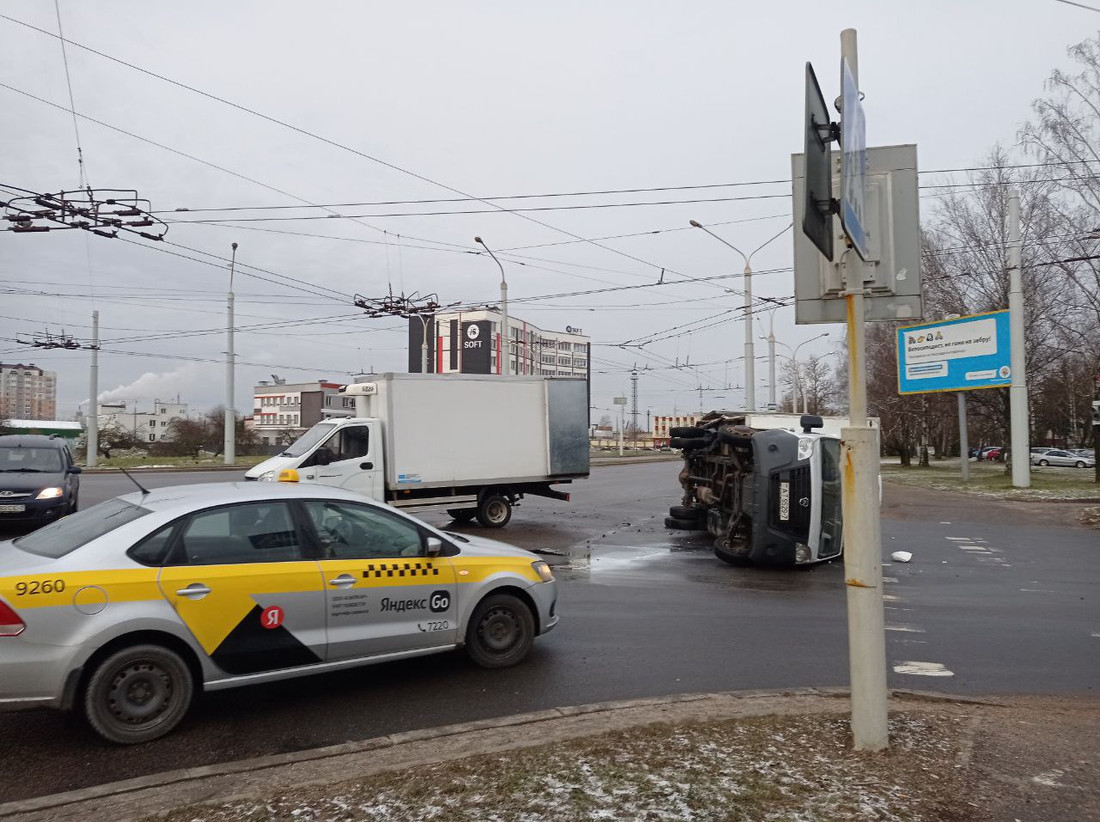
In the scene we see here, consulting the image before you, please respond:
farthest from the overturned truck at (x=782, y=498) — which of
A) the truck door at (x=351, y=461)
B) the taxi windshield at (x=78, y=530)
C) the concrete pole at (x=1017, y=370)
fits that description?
the concrete pole at (x=1017, y=370)

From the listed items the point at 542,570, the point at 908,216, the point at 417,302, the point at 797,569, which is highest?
the point at 417,302

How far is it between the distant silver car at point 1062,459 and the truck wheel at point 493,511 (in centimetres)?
4912

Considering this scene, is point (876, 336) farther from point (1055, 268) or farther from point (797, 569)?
point (797, 569)

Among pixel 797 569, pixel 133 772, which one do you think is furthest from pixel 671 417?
pixel 133 772

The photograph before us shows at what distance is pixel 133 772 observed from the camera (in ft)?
14.4

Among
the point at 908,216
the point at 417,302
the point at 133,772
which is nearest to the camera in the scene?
the point at 133,772

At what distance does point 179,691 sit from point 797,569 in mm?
8879

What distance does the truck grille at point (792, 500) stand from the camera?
11.0 metres

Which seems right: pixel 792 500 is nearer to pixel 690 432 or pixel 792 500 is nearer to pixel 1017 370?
pixel 690 432

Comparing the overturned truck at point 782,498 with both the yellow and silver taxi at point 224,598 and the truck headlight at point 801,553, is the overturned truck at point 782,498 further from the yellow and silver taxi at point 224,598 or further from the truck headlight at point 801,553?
the yellow and silver taxi at point 224,598

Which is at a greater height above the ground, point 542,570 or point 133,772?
point 542,570

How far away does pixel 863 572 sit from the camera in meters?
4.20

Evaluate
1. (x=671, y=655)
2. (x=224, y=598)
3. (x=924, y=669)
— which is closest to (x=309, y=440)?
(x=671, y=655)

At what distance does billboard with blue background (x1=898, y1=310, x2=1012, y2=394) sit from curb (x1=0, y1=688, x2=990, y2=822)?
27.0 meters
